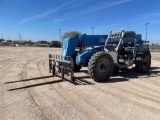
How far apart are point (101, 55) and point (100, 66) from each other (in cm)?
45

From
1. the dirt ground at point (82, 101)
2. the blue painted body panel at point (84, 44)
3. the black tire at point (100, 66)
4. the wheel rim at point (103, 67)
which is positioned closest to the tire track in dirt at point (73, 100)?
the dirt ground at point (82, 101)

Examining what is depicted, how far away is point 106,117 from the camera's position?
475cm

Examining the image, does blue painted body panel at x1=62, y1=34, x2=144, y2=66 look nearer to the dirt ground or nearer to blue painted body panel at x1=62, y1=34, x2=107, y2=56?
blue painted body panel at x1=62, y1=34, x2=107, y2=56

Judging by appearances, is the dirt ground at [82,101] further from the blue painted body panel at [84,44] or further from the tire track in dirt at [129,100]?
the blue painted body panel at [84,44]

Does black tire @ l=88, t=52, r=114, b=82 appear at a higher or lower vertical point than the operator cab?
lower

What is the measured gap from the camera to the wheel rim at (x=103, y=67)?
8364mm

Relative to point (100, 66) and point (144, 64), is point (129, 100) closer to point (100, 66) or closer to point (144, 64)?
point (100, 66)

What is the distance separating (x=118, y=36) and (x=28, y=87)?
16.5 feet

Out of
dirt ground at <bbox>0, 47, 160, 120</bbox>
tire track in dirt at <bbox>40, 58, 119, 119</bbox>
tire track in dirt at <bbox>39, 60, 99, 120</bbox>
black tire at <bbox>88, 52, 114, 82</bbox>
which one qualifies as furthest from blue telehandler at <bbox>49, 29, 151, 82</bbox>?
tire track in dirt at <bbox>40, 58, 119, 119</bbox>

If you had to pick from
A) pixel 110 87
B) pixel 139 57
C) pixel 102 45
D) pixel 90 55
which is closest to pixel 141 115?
pixel 110 87

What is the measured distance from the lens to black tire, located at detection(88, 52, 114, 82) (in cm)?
818

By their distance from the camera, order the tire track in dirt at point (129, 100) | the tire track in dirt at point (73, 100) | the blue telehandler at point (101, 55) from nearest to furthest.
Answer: the tire track in dirt at point (73, 100) < the tire track in dirt at point (129, 100) < the blue telehandler at point (101, 55)

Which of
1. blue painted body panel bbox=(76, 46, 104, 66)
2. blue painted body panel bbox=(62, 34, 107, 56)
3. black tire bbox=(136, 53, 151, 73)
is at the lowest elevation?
black tire bbox=(136, 53, 151, 73)

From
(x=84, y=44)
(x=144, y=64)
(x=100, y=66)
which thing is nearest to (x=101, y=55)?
(x=100, y=66)
